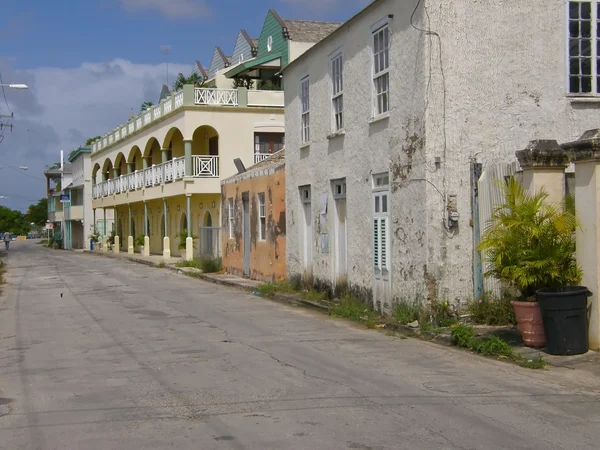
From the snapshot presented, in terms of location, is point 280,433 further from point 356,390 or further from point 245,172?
point 245,172

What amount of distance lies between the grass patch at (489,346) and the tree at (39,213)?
134m

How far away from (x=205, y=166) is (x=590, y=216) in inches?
1063

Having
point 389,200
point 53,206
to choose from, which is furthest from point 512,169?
point 53,206

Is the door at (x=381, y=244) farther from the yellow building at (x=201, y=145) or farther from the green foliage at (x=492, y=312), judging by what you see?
the yellow building at (x=201, y=145)

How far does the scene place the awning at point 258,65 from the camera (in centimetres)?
3678

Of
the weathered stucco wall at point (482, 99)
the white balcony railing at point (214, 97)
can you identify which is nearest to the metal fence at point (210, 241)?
the white balcony railing at point (214, 97)

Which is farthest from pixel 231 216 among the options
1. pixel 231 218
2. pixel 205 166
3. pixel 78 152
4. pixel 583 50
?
pixel 78 152

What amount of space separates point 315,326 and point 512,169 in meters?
4.53

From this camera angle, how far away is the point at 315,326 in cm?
1385

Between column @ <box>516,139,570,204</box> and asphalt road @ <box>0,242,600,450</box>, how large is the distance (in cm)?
263

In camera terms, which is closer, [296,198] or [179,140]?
[296,198]

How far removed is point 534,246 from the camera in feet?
33.6

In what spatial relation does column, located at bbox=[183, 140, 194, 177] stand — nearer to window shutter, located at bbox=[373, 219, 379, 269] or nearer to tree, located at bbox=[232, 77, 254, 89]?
tree, located at bbox=[232, 77, 254, 89]

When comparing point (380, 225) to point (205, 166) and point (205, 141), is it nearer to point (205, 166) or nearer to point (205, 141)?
point (205, 166)
